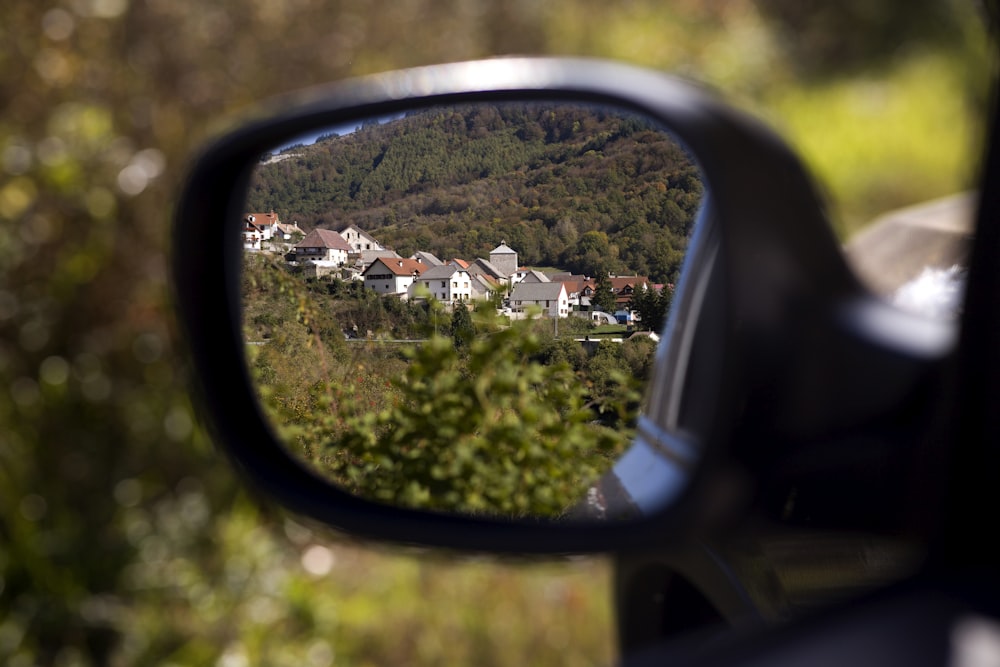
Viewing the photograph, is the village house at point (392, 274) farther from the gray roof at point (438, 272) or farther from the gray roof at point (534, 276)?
the gray roof at point (534, 276)

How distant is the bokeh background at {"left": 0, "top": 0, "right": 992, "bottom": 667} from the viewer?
132 inches

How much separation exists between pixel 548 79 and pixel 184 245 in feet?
2.44

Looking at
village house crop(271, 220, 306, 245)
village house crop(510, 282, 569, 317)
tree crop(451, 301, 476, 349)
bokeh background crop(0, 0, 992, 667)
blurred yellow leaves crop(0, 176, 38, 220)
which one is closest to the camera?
village house crop(510, 282, 569, 317)

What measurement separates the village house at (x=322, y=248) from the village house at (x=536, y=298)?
55cm

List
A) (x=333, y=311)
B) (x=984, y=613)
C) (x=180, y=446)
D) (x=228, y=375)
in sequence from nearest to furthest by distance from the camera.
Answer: (x=984, y=613)
(x=228, y=375)
(x=333, y=311)
(x=180, y=446)

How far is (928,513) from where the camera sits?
3.18 feet

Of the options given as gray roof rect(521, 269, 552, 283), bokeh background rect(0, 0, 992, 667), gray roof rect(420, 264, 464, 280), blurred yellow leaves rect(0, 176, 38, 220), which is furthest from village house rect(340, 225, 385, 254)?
blurred yellow leaves rect(0, 176, 38, 220)

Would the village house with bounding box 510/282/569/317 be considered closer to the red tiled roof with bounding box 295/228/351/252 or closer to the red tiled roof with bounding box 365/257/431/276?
the red tiled roof with bounding box 365/257/431/276

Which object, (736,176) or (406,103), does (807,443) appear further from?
(406,103)

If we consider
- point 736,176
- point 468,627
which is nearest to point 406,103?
point 736,176

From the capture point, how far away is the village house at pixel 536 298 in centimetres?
177

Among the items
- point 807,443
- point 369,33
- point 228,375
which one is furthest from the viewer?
point 369,33

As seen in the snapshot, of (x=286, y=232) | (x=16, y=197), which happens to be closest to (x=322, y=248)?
(x=286, y=232)

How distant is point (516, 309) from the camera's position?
186 centimetres
